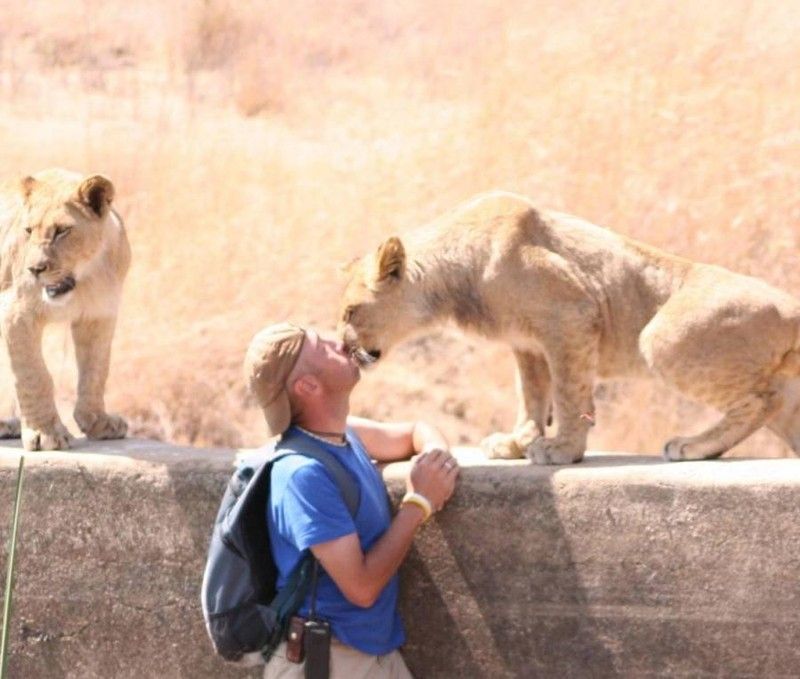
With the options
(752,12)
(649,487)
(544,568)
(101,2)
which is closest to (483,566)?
(544,568)

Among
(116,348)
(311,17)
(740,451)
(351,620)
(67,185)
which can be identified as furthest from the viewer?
(311,17)

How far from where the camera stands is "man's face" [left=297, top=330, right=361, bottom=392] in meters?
5.32

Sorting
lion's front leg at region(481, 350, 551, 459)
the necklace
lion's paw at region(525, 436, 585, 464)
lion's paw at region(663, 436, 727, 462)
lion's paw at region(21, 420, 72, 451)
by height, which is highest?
the necklace

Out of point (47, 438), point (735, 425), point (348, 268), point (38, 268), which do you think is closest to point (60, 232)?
point (38, 268)

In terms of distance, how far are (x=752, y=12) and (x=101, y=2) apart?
725 centimetres

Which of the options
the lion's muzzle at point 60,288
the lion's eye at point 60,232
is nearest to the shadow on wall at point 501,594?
the lion's muzzle at point 60,288

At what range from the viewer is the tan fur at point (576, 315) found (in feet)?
21.1

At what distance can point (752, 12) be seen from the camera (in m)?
16.7

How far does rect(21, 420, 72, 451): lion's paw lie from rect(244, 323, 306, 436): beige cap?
180 centimetres

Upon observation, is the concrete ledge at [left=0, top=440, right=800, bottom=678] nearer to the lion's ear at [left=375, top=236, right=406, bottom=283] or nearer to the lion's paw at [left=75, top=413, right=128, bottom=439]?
the lion's paw at [left=75, top=413, right=128, bottom=439]

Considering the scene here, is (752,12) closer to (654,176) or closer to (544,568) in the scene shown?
(654,176)

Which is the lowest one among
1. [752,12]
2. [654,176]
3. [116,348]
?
[116,348]

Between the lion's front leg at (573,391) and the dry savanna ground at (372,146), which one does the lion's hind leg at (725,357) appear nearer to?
the lion's front leg at (573,391)

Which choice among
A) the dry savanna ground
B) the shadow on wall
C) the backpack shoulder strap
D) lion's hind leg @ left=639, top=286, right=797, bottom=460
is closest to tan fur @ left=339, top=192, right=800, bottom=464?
lion's hind leg @ left=639, top=286, right=797, bottom=460
